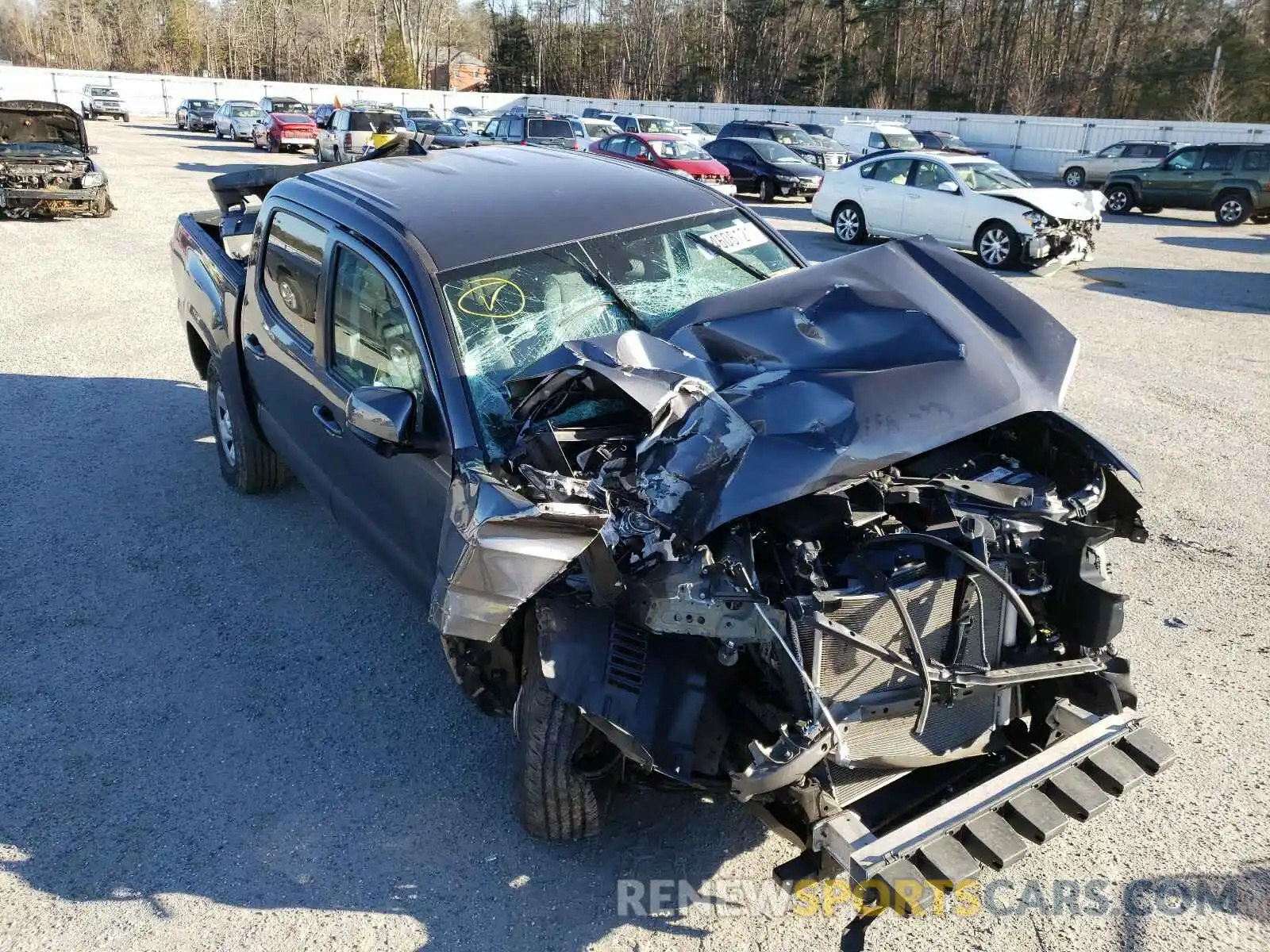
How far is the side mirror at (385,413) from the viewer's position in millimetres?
3012

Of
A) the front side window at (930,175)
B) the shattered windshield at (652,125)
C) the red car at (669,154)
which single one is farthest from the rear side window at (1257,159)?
the shattered windshield at (652,125)

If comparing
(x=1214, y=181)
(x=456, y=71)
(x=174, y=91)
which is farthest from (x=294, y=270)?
(x=456, y=71)

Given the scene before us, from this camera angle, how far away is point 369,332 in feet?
12.2

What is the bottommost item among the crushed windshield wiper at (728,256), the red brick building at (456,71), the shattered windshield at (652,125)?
the crushed windshield wiper at (728,256)

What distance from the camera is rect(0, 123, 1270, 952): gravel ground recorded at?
2.80m

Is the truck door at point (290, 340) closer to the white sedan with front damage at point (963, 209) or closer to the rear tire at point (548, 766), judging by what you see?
the rear tire at point (548, 766)

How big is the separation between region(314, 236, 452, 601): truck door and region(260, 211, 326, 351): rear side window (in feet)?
0.69

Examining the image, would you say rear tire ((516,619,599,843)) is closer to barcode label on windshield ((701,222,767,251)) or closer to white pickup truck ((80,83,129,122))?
barcode label on windshield ((701,222,767,251))

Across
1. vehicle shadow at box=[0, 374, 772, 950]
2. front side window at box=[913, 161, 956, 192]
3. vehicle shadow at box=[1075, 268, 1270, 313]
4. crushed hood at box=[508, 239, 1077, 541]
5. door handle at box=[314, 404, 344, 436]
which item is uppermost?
front side window at box=[913, 161, 956, 192]

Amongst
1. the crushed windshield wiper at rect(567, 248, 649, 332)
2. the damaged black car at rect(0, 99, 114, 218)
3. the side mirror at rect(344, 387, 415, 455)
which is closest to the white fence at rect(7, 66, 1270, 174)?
the damaged black car at rect(0, 99, 114, 218)

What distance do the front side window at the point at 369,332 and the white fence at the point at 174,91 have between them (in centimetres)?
4820

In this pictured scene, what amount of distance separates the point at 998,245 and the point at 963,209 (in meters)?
0.83

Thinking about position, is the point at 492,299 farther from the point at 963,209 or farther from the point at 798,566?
the point at 963,209

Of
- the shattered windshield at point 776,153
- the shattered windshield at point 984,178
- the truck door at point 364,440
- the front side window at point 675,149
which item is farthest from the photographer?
the shattered windshield at point 776,153
